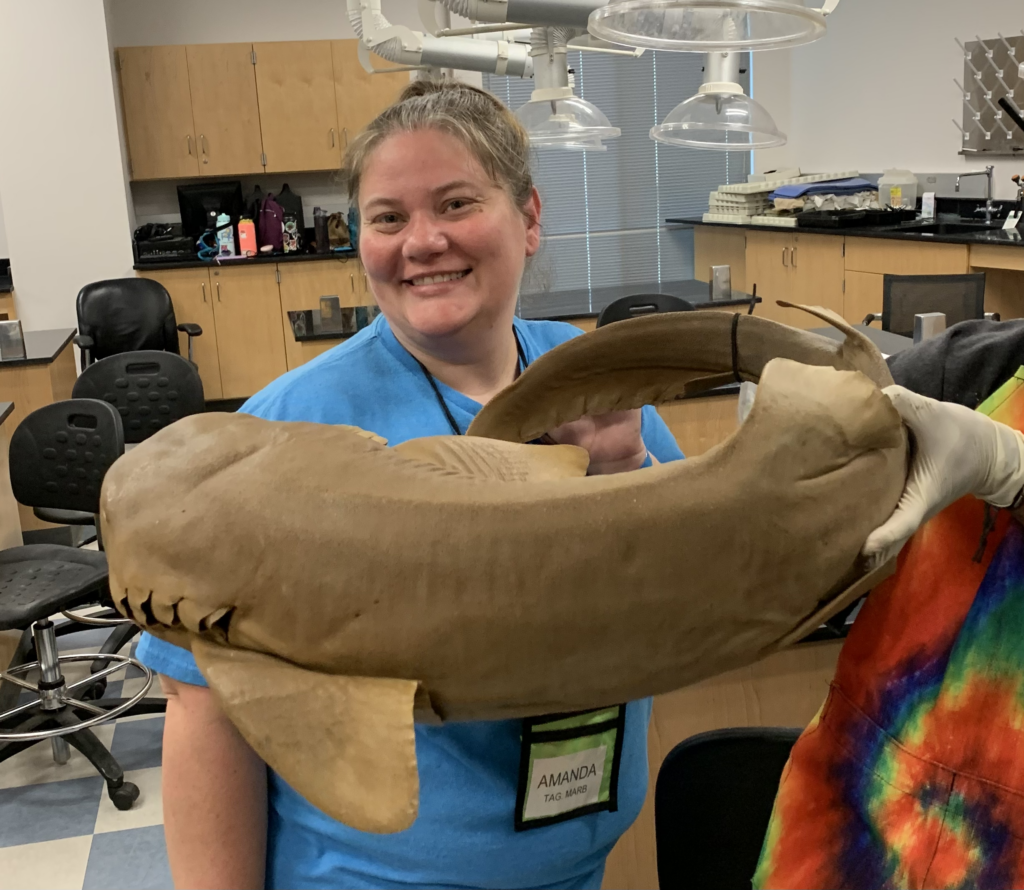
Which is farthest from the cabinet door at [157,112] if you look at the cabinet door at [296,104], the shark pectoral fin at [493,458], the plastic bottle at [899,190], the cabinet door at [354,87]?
the shark pectoral fin at [493,458]

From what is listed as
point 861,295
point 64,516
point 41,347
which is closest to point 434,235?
point 64,516

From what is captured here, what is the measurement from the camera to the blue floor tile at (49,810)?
250 cm

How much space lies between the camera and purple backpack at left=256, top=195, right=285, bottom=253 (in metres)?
6.82

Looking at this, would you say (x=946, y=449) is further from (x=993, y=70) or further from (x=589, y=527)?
(x=993, y=70)

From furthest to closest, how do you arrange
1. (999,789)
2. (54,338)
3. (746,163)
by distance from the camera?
(746,163) → (54,338) → (999,789)

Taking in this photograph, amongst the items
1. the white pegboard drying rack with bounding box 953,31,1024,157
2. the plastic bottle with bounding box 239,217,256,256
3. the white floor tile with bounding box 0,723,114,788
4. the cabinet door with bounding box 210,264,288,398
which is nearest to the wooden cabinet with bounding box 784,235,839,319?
the white pegboard drying rack with bounding box 953,31,1024,157

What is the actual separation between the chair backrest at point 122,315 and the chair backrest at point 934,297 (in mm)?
3918

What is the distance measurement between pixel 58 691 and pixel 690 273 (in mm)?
6635

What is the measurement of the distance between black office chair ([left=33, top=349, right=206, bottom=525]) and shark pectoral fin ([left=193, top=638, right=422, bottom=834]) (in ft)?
10.2

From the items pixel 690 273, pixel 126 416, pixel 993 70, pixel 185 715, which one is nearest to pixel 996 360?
pixel 185 715

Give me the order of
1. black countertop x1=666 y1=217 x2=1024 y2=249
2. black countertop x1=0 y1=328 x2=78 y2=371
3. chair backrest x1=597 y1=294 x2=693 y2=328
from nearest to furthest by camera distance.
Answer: chair backrest x1=597 y1=294 x2=693 y2=328 → black countertop x1=0 y1=328 x2=78 y2=371 → black countertop x1=666 y1=217 x2=1024 y2=249

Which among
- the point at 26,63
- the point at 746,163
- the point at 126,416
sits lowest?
the point at 126,416

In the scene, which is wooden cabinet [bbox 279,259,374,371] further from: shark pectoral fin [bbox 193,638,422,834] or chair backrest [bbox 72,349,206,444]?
shark pectoral fin [bbox 193,638,422,834]

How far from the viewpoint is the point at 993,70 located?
19.2 ft
